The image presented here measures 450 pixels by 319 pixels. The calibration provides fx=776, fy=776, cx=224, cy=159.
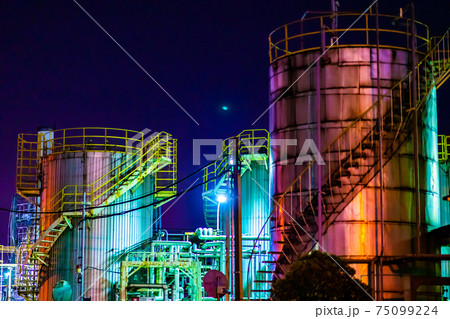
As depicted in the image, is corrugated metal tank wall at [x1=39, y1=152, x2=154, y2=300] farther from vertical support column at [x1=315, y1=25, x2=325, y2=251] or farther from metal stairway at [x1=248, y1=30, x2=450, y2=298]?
vertical support column at [x1=315, y1=25, x2=325, y2=251]

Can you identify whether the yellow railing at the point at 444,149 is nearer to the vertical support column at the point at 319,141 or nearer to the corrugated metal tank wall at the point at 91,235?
the vertical support column at the point at 319,141

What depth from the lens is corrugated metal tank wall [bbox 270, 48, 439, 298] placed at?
2845 centimetres

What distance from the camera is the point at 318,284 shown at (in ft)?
69.6

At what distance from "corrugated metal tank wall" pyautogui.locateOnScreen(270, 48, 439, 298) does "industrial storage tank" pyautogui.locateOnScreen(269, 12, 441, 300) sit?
38 mm

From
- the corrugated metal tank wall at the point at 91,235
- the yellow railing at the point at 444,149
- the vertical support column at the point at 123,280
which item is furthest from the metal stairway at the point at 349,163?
the corrugated metal tank wall at the point at 91,235

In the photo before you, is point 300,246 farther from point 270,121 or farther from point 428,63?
point 428,63

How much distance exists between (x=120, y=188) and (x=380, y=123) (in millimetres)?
16961

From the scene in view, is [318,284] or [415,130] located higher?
[415,130]

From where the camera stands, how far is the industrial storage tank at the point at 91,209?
3972 cm

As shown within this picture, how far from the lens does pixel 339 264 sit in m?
22.4

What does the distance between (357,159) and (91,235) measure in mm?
16911

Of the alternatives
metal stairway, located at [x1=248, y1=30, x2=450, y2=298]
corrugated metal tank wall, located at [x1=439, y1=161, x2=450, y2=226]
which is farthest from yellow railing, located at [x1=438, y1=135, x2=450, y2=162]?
metal stairway, located at [x1=248, y1=30, x2=450, y2=298]

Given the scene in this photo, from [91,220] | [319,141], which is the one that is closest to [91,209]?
[91,220]

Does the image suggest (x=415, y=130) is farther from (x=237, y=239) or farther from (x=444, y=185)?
(x=444, y=185)
